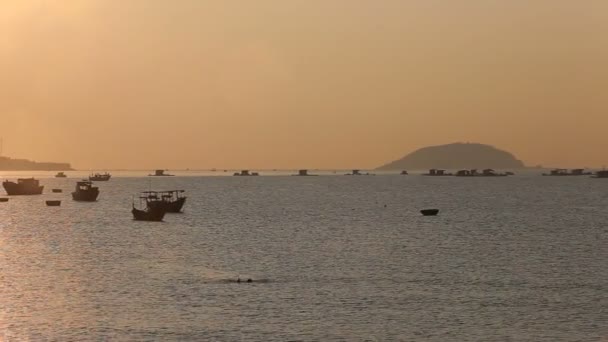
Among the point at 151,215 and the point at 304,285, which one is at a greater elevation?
the point at 151,215

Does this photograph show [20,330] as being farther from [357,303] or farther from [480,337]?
[480,337]

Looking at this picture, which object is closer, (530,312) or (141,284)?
(530,312)

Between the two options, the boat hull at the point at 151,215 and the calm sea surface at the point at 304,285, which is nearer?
the calm sea surface at the point at 304,285

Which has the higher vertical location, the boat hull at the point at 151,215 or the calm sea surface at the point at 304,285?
the boat hull at the point at 151,215

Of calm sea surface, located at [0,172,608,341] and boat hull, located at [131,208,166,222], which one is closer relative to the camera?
calm sea surface, located at [0,172,608,341]

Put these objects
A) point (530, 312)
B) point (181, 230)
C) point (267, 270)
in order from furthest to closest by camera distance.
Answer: point (181, 230) < point (267, 270) < point (530, 312)

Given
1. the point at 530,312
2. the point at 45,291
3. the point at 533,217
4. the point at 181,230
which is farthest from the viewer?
the point at 533,217

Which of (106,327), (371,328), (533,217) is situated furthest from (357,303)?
(533,217)

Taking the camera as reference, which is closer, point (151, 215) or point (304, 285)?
point (304, 285)

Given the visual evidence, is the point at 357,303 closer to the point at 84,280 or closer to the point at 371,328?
the point at 371,328

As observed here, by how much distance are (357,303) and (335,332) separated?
37.8 ft

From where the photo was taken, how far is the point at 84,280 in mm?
86500

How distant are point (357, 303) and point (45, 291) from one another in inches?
1062

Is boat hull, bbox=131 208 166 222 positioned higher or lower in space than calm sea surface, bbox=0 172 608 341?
higher
